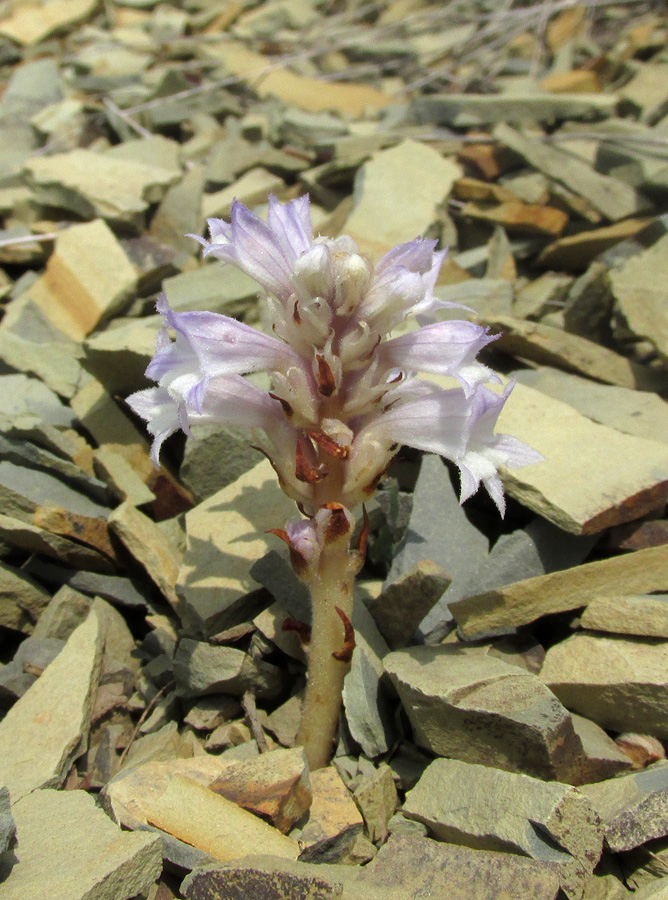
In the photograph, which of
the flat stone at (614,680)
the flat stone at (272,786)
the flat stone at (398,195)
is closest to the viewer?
the flat stone at (272,786)

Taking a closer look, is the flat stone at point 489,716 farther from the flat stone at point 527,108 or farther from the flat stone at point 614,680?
the flat stone at point 527,108

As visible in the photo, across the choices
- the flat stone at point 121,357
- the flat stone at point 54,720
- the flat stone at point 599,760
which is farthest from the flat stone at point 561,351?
the flat stone at point 54,720

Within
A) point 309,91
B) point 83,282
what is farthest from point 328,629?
point 309,91

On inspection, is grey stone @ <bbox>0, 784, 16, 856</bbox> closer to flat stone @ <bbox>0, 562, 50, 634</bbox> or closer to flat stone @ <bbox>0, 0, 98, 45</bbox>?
flat stone @ <bbox>0, 562, 50, 634</bbox>

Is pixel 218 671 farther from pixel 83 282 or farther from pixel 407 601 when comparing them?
pixel 83 282

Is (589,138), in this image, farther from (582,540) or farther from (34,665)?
(34,665)

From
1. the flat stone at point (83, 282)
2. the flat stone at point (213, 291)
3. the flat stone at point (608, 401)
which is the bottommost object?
the flat stone at point (608, 401)
